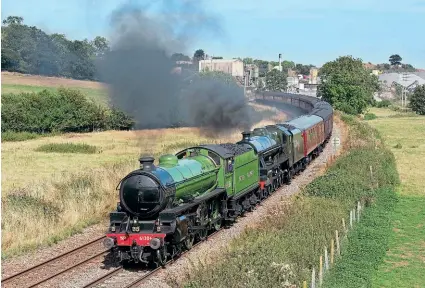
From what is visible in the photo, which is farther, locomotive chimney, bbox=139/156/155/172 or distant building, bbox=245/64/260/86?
distant building, bbox=245/64/260/86

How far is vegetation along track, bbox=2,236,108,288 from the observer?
15883 mm

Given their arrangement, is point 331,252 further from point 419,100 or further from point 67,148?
point 419,100

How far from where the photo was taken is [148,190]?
16.3 metres

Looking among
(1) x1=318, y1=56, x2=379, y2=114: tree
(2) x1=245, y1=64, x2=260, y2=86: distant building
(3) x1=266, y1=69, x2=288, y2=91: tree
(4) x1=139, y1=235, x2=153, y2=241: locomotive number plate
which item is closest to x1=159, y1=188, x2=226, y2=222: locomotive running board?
(4) x1=139, y1=235, x2=153, y2=241: locomotive number plate

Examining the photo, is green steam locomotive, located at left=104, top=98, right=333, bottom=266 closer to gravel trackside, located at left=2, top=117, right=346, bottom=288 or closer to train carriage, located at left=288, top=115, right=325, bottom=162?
gravel trackside, located at left=2, top=117, right=346, bottom=288

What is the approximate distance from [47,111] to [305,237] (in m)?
54.9

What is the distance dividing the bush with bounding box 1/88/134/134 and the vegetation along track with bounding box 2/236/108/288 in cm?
4647

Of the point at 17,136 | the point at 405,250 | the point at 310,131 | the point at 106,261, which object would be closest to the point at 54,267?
the point at 106,261

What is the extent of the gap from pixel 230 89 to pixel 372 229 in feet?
60.3

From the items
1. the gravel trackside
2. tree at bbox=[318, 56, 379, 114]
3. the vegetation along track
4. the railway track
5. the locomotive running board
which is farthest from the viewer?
tree at bbox=[318, 56, 379, 114]

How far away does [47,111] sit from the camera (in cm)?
6681

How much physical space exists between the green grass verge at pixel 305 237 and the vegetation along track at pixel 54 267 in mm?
3847

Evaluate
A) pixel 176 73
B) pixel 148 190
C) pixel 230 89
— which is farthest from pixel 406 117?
pixel 148 190

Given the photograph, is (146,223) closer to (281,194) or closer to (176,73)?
(176,73)
